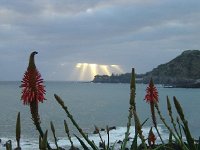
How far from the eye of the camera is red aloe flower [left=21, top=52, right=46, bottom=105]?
3587 mm

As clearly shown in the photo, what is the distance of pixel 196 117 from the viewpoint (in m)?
75.2

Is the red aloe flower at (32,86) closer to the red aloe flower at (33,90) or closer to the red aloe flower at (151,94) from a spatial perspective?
the red aloe flower at (33,90)

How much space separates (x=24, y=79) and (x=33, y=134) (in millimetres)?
52698

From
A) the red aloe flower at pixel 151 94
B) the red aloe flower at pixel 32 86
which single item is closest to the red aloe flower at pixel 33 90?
the red aloe flower at pixel 32 86

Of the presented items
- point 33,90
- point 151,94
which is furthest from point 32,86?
point 151,94

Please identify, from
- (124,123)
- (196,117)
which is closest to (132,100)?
(124,123)

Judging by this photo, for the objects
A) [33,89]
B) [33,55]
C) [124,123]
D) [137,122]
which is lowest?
[124,123]

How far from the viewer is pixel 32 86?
373cm

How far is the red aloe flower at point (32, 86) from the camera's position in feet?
11.8

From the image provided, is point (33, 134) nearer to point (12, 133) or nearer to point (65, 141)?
point (12, 133)

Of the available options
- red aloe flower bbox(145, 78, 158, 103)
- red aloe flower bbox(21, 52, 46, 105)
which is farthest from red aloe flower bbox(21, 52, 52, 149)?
red aloe flower bbox(145, 78, 158, 103)

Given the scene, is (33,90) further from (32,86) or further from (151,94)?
(151,94)

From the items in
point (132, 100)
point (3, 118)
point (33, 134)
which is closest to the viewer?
point (132, 100)

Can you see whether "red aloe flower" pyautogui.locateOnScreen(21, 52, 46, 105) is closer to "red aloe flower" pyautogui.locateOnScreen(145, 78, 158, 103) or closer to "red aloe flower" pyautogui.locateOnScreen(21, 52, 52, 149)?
"red aloe flower" pyautogui.locateOnScreen(21, 52, 52, 149)
